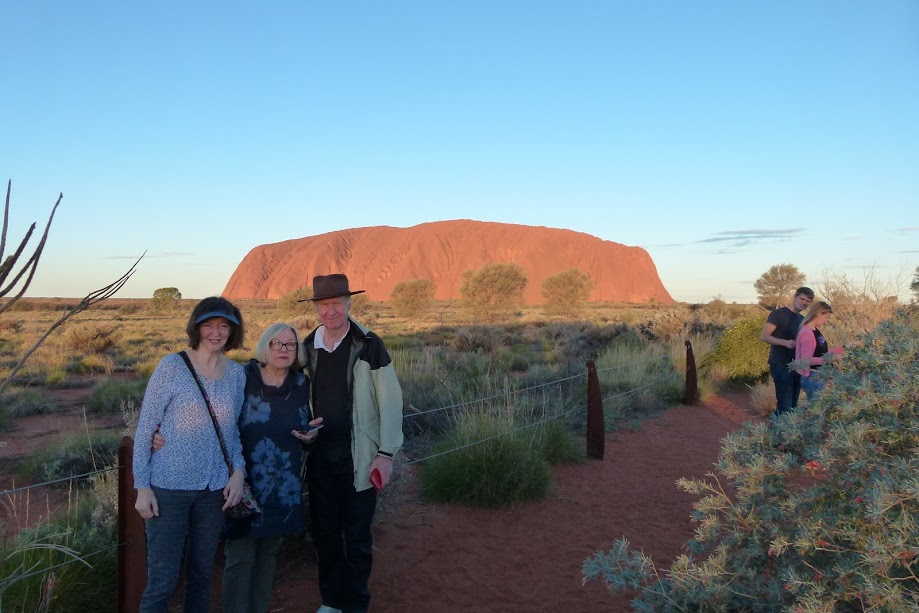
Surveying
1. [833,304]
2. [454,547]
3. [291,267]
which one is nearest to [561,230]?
[291,267]

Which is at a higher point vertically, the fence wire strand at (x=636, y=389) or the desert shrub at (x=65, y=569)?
the desert shrub at (x=65, y=569)

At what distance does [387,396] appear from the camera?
3.53 metres

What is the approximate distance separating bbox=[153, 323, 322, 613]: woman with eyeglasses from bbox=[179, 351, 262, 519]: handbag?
0.05 meters

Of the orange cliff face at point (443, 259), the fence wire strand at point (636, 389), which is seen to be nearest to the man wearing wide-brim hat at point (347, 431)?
the fence wire strand at point (636, 389)

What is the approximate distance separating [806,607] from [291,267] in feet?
383

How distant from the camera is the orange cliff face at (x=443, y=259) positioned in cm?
10081

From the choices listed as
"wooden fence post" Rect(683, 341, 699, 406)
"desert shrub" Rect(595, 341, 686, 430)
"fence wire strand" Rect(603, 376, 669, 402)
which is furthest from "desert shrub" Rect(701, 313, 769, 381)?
"wooden fence post" Rect(683, 341, 699, 406)

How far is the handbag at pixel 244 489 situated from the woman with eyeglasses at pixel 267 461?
0.16ft

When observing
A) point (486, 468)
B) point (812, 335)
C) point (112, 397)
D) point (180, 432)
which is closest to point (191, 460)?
point (180, 432)

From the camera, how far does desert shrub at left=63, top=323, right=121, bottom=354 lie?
64.1ft

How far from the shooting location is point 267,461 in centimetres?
323

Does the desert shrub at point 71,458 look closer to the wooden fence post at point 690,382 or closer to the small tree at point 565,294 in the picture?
the wooden fence post at point 690,382

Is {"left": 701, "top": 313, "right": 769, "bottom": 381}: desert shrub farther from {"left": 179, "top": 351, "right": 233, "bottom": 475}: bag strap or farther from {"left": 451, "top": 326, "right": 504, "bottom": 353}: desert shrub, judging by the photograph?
{"left": 179, "top": 351, "right": 233, "bottom": 475}: bag strap

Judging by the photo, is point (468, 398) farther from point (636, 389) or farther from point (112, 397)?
point (112, 397)
